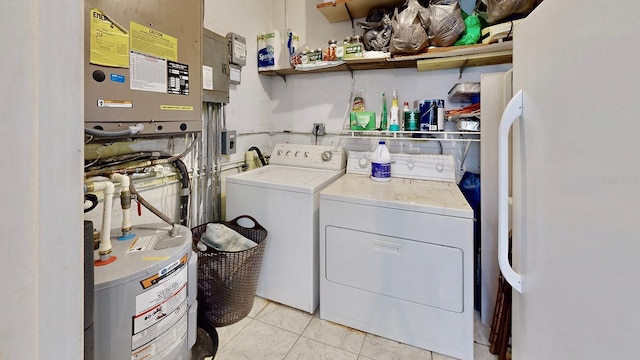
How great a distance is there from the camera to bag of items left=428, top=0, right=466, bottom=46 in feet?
5.85

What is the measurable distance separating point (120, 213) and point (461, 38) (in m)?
2.34

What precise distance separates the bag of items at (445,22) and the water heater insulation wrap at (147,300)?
75.6 inches

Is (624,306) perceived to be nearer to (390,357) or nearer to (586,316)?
A: (586,316)

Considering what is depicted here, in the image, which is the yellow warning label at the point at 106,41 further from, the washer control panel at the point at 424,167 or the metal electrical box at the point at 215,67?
the washer control panel at the point at 424,167

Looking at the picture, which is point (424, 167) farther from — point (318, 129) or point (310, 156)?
point (318, 129)

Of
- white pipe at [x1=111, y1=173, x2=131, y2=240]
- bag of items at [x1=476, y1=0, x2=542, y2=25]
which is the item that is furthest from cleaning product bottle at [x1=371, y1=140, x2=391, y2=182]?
white pipe at [x1=111, y1=173, x2=131, y2=240]

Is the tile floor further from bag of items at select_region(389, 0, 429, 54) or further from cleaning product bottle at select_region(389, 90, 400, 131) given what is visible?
bag of items at select_region(389, 0, 429, 54)

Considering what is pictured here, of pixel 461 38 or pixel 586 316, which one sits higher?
pixel 461 38

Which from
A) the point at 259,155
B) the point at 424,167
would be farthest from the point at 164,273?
the point at 424,167

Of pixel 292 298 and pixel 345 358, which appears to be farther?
pixel 292 298

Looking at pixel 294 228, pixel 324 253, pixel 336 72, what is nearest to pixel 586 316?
pixel 324 253

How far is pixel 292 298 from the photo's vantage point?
1867mm

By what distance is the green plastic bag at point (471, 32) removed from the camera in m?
1.84

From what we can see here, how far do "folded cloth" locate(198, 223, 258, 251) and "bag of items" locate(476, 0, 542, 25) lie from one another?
6.73 feet
